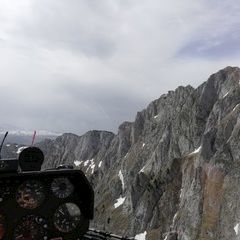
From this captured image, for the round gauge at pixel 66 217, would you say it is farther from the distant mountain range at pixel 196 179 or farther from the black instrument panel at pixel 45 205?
the distant mountain range at pixel 196 179

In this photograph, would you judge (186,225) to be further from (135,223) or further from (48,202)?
(48,202)

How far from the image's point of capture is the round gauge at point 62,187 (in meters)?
15.0

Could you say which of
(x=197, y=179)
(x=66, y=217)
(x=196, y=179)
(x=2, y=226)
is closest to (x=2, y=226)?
(x=2, y=226)

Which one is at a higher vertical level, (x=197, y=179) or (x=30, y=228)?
(x=197, y=179)

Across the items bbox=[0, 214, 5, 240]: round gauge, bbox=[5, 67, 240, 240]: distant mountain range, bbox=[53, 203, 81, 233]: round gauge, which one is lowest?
bbox=[0, 214, 5, 240]: round gauge

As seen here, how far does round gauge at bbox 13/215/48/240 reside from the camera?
14531 mm

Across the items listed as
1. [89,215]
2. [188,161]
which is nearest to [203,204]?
[188,161]

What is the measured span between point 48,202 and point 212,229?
11820cm

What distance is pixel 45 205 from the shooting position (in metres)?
14.9

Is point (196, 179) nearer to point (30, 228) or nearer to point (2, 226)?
point (30, 228)

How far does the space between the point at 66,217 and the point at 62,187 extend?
92 centimetres

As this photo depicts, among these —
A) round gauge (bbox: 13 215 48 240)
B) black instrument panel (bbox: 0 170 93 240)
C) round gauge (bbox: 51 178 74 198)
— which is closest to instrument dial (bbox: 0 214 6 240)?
black instrument panel (bbox: 0 170 93 240)

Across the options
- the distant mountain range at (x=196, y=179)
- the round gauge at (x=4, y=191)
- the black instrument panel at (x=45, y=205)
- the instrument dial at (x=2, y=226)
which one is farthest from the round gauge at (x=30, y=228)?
the distant mountain range at (x=196, y=179)

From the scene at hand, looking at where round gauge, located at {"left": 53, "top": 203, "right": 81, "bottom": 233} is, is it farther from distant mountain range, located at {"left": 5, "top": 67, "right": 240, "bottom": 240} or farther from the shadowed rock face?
distant mountain range, located at {"left": 5, "top": 67, "right": 240, "bottom": 240}
